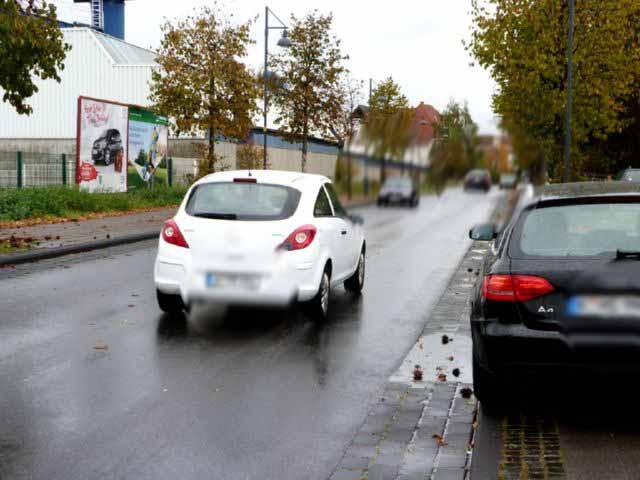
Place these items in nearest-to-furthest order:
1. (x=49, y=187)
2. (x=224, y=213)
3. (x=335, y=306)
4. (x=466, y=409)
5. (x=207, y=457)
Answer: (x=207, y=457) < (x=466, y=409) < (x=224, y=213) < (x=335, y=306) < (x=49, y=187)

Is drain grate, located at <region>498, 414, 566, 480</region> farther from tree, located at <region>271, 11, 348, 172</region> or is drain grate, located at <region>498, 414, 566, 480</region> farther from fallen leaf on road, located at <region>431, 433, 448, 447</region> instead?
tree, located at <region>271, 11, 348, 172</region>

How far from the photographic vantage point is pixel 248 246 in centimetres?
911

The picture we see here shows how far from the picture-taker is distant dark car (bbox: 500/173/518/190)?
Result: 1133 cm

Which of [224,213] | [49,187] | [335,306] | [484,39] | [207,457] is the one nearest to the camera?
[207,457]

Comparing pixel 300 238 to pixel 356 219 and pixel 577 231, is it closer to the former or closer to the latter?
pixel 356 219

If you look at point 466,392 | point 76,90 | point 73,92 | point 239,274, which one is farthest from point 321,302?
point 76,90

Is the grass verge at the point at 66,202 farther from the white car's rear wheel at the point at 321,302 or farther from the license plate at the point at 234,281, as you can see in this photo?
the license plate at the point at 234,281

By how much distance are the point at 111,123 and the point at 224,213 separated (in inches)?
859

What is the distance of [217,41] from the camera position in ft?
111

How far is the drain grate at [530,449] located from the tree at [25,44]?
10.7 meters

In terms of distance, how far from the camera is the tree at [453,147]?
1245 cm

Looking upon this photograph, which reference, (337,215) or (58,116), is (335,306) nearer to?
(337,215)

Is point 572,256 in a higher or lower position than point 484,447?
higher

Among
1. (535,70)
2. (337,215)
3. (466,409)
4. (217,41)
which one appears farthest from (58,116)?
(466,409)
